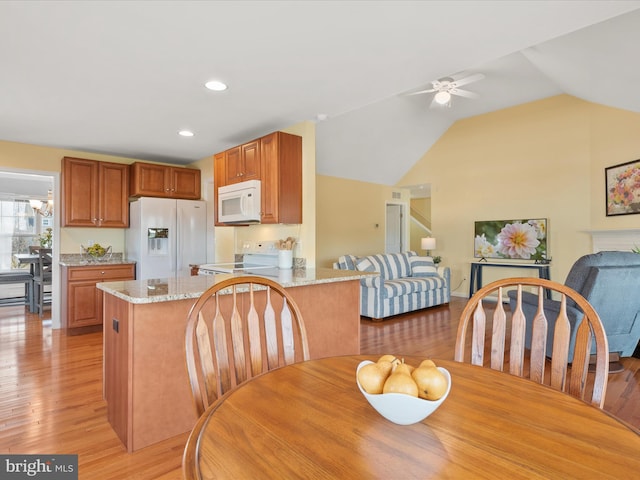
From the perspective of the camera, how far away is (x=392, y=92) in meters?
2.87

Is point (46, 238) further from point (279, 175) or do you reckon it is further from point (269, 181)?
point (279, 175)

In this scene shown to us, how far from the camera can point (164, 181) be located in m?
4.94

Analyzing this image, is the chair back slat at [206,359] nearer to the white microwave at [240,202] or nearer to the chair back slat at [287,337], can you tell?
the chair back slat at [287,337]

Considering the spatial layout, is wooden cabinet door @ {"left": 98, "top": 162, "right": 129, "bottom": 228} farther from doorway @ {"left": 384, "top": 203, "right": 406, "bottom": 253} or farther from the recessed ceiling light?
doorway @ {"left": 384, "top": 203, "right": 406, "bottom": 253}

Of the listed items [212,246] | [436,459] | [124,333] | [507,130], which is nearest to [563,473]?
[436,459]

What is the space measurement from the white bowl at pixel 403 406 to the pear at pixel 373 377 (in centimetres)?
2

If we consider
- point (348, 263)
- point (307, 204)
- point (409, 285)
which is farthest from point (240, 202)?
point (409, 285)

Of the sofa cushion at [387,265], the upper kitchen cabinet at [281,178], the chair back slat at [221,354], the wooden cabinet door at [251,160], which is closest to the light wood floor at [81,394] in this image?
the chair back slat at [221,354]

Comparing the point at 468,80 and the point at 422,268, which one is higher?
A: the point at 468,80

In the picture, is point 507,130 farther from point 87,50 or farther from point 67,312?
point 67,312

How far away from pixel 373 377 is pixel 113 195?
501cm

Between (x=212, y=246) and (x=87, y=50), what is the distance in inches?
124

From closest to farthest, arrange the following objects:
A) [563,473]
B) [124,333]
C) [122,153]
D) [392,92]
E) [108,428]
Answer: [563,473], [124,333], [108,428], [392,92], [122,153]

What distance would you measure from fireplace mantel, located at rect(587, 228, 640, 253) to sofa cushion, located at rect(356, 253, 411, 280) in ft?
8.58
